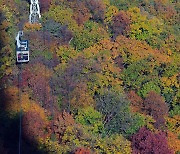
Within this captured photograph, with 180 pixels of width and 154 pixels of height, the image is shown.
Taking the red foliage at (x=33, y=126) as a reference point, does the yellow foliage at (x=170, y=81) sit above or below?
above

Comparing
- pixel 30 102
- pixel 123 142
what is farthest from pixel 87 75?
pixel 123 142

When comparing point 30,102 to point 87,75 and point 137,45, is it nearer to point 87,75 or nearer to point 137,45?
point 87,75

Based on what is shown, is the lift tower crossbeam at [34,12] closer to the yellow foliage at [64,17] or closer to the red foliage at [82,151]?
the yellow foliage at [64,17]

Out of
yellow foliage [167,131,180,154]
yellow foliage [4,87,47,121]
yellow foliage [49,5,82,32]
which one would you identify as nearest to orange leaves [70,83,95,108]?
yellow foliage [4,87,47,121]

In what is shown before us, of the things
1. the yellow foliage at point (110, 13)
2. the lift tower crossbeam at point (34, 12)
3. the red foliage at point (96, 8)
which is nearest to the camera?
the lift tower crossbeam at point (34, 12)

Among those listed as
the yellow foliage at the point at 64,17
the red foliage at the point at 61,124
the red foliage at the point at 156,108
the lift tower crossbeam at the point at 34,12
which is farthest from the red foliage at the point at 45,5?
the red foliage at the point at 61,124

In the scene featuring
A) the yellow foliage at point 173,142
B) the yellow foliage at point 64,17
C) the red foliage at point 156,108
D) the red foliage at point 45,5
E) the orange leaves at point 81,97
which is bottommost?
the yellow foliage at point 173,142
